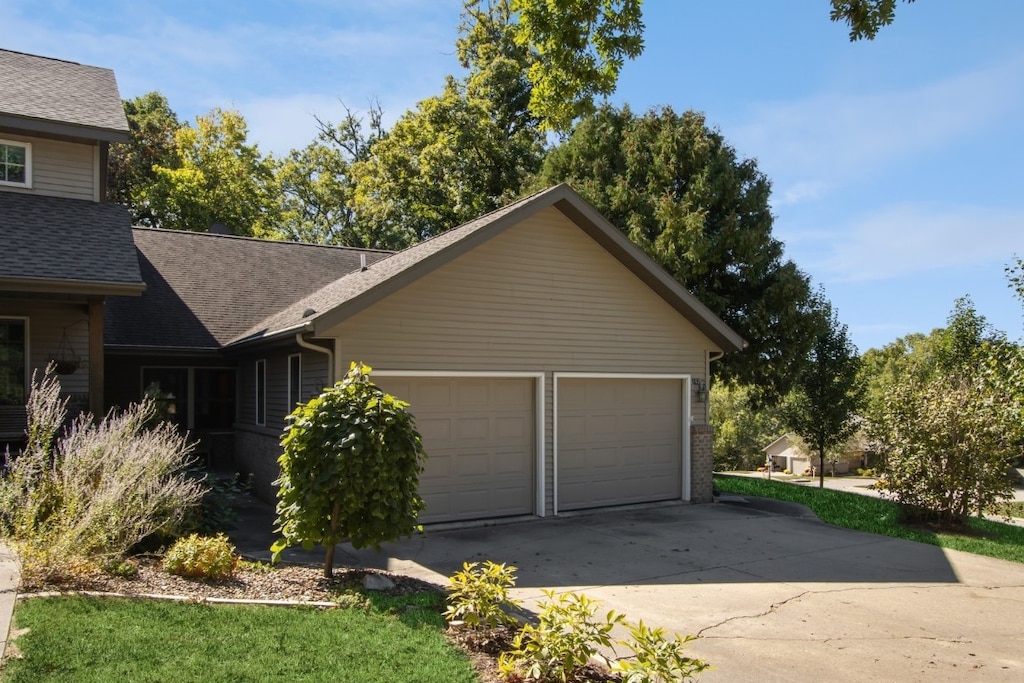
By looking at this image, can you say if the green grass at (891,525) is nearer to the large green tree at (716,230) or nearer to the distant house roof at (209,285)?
the large green tree at (716,230)

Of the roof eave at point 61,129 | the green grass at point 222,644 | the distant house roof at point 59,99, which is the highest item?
the distant house roof at point 59,99

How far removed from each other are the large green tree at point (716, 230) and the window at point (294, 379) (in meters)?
10.9

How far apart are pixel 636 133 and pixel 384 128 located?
782 inches

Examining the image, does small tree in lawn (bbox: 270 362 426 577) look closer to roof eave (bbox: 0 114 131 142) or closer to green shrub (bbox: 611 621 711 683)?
green shrub (bbox: 611 621 711 683)

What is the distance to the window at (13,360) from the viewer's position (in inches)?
509

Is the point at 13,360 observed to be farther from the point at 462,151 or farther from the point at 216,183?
the point at 216,183

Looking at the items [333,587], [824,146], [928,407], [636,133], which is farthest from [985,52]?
[636,133]

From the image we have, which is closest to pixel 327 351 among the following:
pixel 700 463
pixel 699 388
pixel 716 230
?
pixel 699 388

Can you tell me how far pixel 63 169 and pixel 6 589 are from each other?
990cm

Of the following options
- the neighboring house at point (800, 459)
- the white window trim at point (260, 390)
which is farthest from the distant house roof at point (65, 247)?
the neighboring house at point (800, 459)

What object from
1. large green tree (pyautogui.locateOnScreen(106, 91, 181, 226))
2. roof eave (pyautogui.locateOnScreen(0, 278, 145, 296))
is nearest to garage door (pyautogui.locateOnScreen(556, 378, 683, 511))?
roof eave (pyautogui.locateOnScreen(0, 278, 145, 296))

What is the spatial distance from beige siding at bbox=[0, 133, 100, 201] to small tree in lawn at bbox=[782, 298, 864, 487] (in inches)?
680

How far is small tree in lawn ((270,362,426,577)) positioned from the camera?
7422 millimetres

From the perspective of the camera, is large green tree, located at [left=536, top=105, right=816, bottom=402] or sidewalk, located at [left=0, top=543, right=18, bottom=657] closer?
sidewalk, located at [left=0, top=543, right=18, bottom=657]
